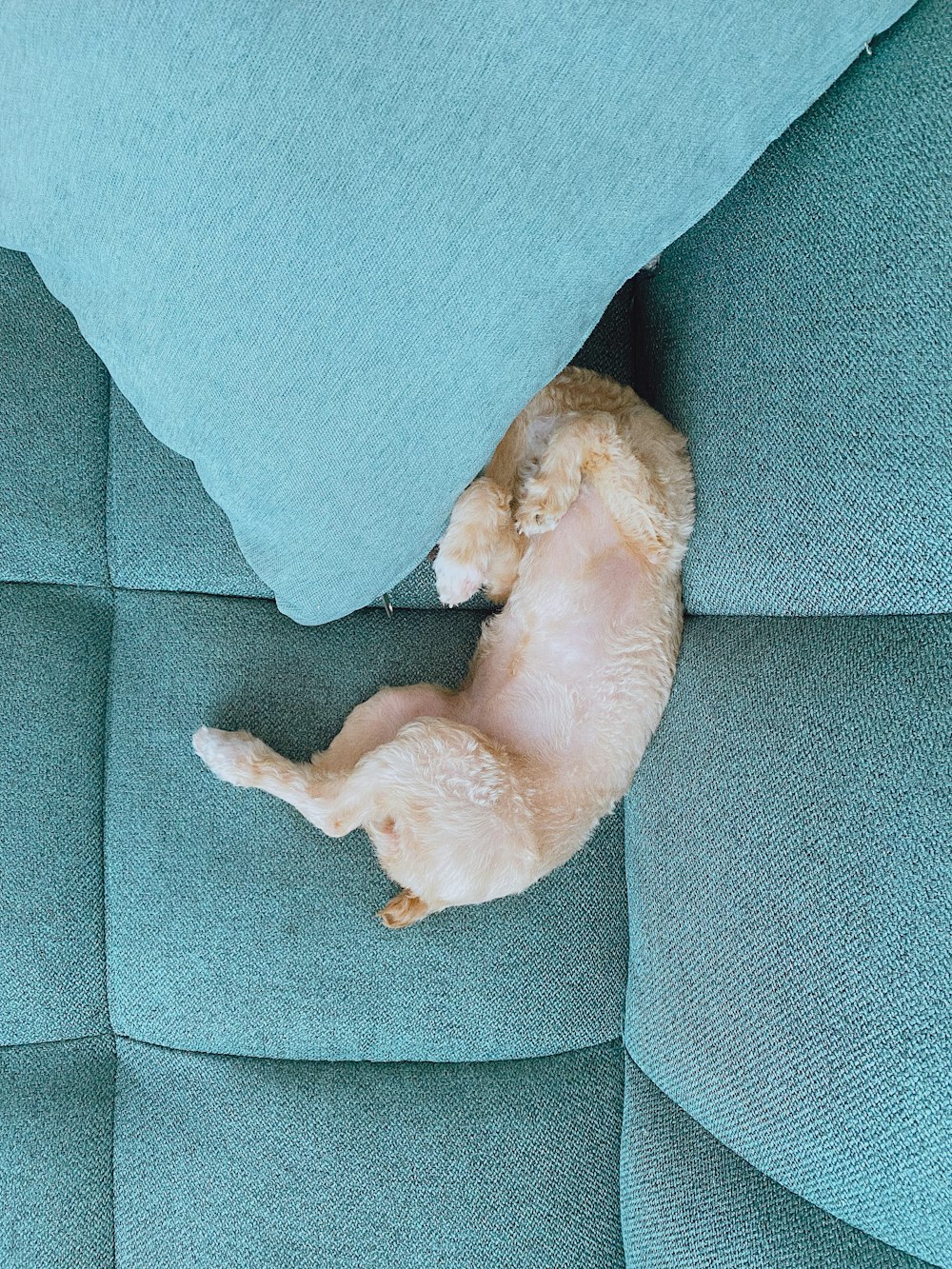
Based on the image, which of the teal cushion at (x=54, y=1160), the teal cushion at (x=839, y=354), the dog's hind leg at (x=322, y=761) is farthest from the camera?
the dog's hind leg at (x=322, y=761)

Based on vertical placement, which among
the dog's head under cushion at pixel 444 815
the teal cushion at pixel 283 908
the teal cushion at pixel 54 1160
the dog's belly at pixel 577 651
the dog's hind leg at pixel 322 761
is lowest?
the teal cushion at pixel 54 1160

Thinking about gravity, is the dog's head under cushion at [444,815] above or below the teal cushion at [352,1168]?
above

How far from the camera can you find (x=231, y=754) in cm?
139

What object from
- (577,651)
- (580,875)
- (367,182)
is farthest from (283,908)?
(367,182)

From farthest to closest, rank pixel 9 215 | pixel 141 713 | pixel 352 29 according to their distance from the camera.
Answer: pixel 141 713 < pixel 9 215 < pixel 352 29

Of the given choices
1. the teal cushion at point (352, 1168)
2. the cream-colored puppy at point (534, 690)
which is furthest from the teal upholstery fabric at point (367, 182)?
the teal cushion at point (352, 1168)

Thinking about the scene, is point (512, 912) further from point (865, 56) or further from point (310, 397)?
point (865, 56)

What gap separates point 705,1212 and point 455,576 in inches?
37.5

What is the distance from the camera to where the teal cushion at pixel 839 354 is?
43.8 inches

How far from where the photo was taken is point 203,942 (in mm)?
1392

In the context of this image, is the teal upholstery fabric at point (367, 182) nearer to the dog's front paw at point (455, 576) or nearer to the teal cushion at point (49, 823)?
the dog's front paw at point (455, 576)

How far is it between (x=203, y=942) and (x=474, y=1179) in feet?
1.75

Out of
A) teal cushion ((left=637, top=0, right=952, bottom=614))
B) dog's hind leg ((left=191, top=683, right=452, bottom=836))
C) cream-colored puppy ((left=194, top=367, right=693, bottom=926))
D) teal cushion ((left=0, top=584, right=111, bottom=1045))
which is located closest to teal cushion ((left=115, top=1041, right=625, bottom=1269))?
teal cushion ((left=0, top=584, right=111, bottom=1045))

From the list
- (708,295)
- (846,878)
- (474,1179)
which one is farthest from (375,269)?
(474,1179)
